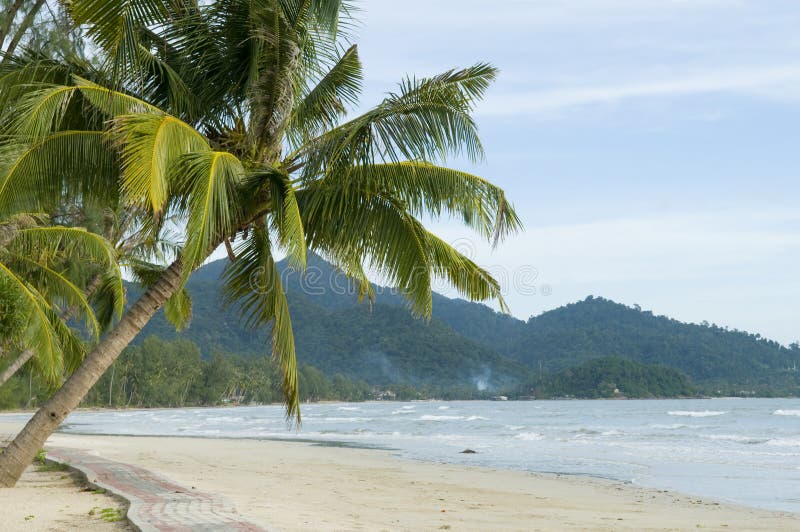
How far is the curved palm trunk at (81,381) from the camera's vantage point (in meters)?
8.03

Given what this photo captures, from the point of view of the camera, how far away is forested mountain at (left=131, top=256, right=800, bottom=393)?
406ft

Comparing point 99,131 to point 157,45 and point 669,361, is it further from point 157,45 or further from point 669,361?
point 669,361

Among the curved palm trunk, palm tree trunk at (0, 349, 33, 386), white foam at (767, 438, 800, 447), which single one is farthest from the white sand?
white foam at (767, 438, 800, 447)

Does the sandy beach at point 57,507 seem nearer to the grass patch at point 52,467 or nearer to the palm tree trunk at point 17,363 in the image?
the grass patch at point 52,467

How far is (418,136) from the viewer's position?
8.11 m

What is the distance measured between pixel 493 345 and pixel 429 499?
137556mm

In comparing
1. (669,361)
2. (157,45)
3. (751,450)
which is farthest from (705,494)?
(669,361)

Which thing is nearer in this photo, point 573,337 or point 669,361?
point 669,361

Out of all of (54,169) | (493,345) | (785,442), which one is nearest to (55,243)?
(54,169)

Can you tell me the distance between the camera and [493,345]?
5792 inches

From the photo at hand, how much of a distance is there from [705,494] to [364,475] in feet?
20.1

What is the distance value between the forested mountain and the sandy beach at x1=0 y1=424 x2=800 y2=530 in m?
106

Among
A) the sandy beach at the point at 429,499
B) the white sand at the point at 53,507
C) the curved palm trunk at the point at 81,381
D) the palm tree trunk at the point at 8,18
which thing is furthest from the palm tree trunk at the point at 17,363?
the curved palm trunk at the point at 81,381

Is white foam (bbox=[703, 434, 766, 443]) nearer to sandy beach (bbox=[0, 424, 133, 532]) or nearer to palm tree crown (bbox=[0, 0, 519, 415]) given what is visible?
palm tree crown (bbox=[0, 0, 519, 415])
